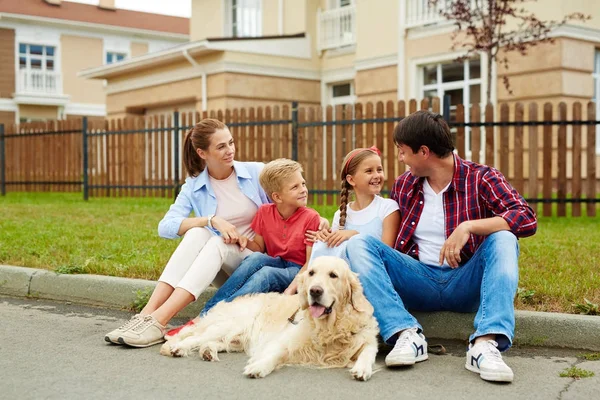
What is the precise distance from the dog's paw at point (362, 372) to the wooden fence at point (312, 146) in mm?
7403

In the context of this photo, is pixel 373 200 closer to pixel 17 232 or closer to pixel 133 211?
pixel 17 232

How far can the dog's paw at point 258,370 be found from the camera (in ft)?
12.2

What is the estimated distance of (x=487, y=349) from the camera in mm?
3670

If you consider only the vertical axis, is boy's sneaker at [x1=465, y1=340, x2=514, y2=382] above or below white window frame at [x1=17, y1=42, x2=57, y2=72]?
below

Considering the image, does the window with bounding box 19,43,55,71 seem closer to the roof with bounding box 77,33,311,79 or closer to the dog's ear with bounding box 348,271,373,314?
the roof with bounding box 77,33,311,79

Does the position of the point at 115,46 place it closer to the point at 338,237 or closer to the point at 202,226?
the point at 202,226

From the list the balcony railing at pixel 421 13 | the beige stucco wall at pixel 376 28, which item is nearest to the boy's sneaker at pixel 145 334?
the balcony railing at pixel 421 13

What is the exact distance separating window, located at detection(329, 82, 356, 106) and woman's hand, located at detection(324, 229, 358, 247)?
1572cm

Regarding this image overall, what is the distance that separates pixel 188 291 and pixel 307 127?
8405mm

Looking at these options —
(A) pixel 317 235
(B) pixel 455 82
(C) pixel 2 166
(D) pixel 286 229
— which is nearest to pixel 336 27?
(B) pixel 455 82

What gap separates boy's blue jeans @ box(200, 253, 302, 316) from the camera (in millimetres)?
4648

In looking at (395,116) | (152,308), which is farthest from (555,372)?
(395,116)

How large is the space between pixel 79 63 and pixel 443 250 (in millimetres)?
35251

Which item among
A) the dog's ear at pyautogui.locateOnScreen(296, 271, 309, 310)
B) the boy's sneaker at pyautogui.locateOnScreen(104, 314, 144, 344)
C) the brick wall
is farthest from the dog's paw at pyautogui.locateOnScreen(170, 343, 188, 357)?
the brick wall
